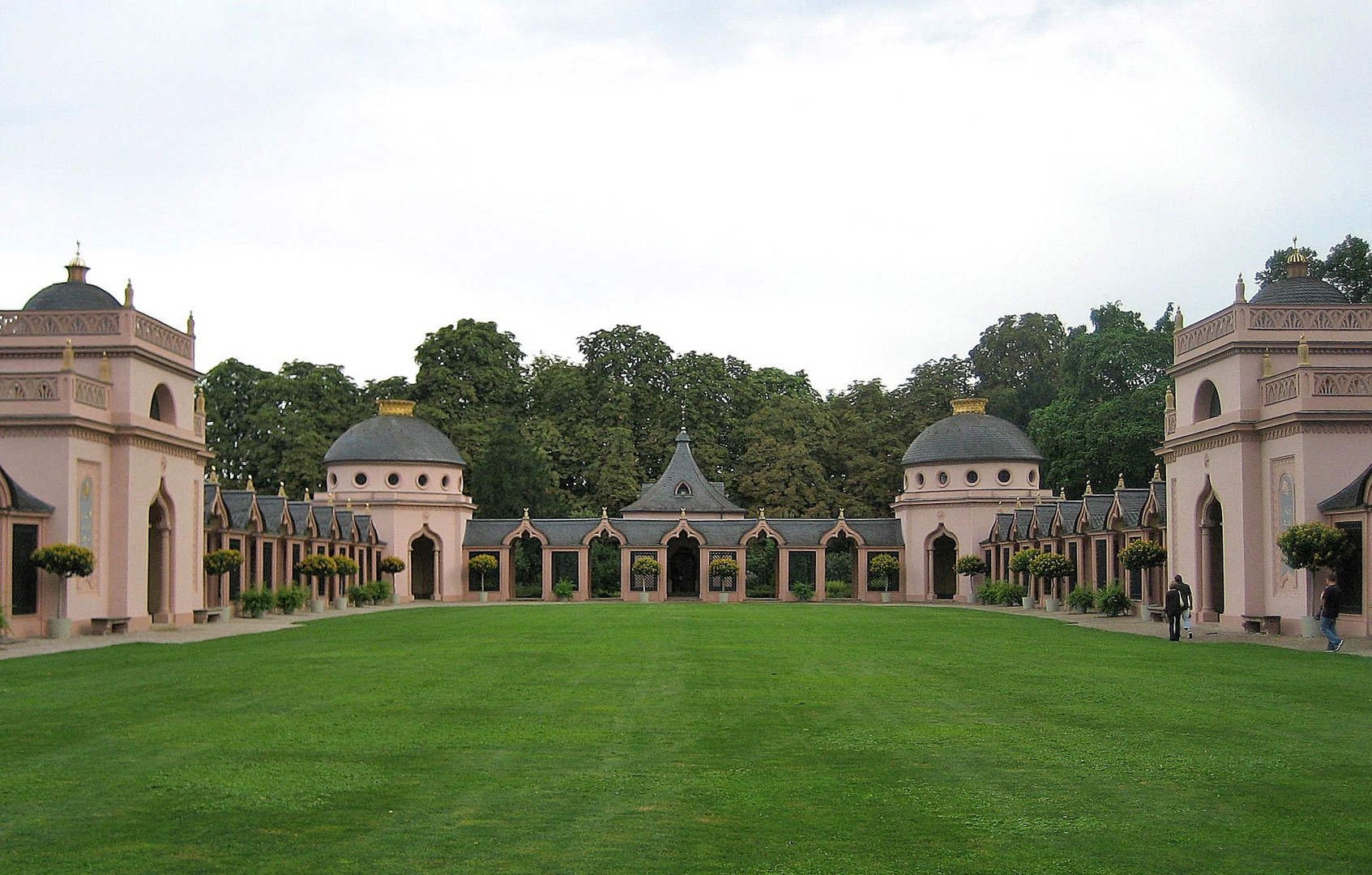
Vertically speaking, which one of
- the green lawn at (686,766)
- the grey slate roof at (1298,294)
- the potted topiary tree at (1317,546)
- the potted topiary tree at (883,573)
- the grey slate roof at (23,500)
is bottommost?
the potted topiary tree at (883,573)

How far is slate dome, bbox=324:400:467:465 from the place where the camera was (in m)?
62.2

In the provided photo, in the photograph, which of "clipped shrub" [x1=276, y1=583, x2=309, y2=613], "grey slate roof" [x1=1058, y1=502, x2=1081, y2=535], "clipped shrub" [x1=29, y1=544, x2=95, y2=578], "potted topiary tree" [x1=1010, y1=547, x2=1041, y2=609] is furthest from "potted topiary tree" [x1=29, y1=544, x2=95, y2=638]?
"grey slate roof" [x1=1058, y1=502, x2=1081, y2=535]


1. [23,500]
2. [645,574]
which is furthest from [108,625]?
[645,574]

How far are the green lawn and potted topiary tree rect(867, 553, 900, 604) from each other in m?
40.3

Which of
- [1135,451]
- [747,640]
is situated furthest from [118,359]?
[1135,451]

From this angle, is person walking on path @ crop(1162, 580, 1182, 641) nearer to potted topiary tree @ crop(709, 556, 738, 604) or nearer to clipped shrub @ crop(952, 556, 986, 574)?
clipped shrub @ crop(952, 556, 986, 574)

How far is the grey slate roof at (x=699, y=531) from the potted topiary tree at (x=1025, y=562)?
1180cm

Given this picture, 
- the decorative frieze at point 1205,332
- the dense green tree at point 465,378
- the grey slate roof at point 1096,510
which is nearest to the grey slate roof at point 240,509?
the grey slate roof at point 1096,510

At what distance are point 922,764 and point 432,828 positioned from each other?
4277 millimetres

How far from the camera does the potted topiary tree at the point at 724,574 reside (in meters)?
61.8

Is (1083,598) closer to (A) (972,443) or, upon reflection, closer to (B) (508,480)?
(A) (972,443)

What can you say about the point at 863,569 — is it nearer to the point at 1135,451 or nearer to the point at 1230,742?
the point at 1135,451

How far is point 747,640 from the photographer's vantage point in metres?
27.4

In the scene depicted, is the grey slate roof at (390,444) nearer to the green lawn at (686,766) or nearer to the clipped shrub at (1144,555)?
the clipped shrub at (1144,555)
